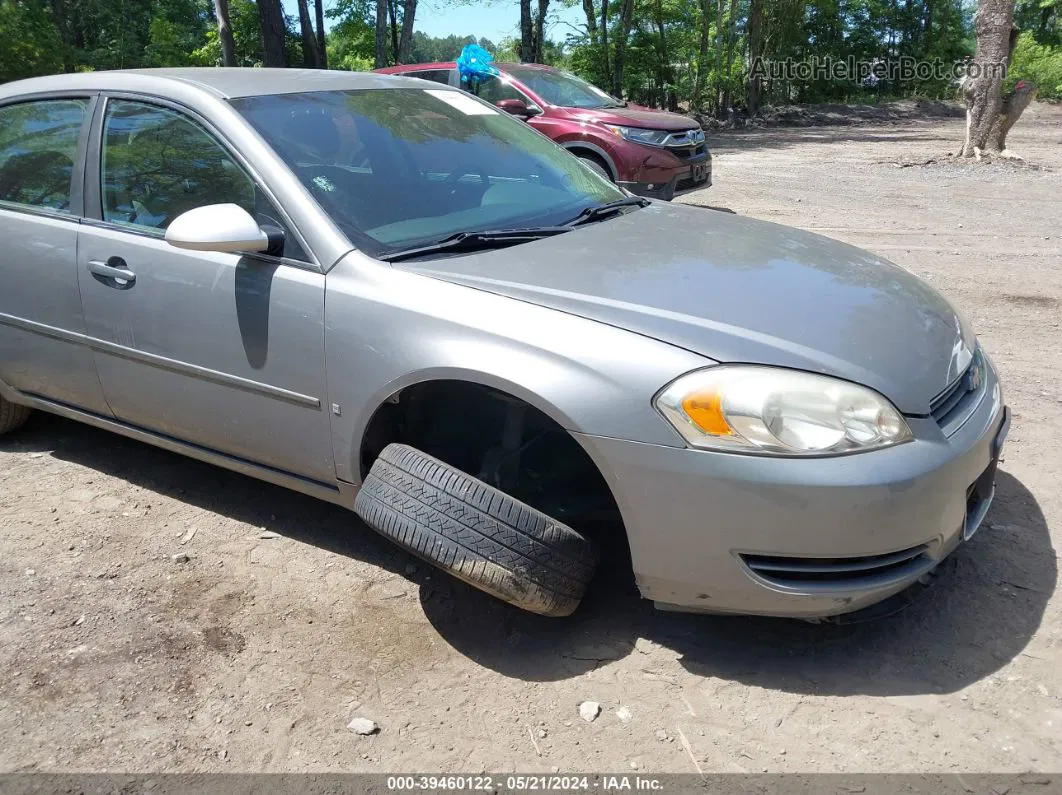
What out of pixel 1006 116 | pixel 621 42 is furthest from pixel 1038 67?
pixel 1006 116

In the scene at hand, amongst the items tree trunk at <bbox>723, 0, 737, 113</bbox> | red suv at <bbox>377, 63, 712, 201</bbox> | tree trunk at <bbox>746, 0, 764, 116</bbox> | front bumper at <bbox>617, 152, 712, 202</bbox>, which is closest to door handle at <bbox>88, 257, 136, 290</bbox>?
red suv at <bbox>377, 63, 712, 201</bbox>

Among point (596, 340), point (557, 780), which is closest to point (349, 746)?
point (557, 780)

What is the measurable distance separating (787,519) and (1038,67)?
34656 mm

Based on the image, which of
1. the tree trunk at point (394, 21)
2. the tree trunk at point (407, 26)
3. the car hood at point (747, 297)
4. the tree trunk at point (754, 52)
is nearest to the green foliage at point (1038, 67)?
the tree trunk at point (754, 52)

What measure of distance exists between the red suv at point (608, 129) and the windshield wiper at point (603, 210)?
5.63 meters

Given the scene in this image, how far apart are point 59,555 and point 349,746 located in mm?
1673

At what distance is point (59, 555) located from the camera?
11.2 ft

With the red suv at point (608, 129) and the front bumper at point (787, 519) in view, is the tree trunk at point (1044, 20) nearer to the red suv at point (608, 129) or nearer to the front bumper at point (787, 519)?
the red suv at point (608, 129)

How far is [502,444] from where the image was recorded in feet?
9.58

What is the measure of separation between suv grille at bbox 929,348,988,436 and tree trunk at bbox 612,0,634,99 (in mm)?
26177

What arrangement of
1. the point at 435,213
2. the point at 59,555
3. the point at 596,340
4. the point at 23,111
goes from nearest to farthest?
the point at 596,340 < the point at 435,213 < the point at 59,555 < the point at 23,111

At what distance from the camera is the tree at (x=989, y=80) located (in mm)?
13523

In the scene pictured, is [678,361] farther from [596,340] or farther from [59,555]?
[59,555]

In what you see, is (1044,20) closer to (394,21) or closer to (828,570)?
(394,21)
